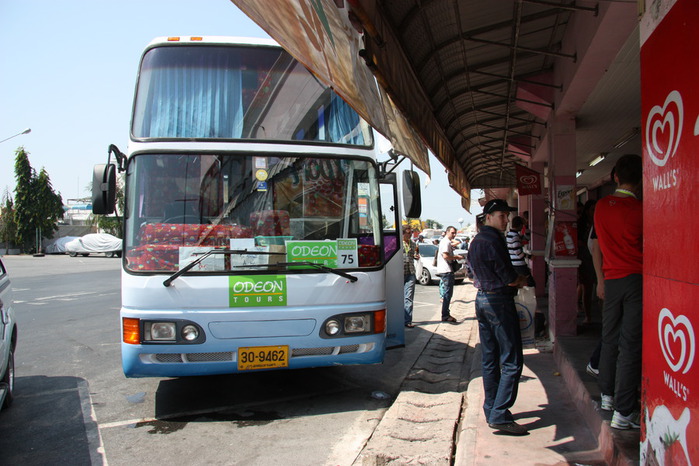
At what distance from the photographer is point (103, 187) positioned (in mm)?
5121

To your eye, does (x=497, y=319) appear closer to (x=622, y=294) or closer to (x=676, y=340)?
(x=622, y=294)

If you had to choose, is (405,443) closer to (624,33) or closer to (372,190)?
(372,190)

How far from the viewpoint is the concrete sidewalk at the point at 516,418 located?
12.3 ft

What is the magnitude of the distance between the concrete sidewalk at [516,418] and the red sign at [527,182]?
337 cm

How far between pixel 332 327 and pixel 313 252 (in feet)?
2.32

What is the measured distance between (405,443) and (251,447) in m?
1.22

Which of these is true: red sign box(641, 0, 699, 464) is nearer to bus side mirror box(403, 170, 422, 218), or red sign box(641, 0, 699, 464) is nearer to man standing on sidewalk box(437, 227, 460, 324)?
bus side mirror box(403, 170, 422, 218)

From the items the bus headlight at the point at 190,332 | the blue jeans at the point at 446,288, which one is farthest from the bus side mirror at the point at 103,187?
the blue jeans at the point at 446,288

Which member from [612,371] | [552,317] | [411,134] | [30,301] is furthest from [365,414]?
[30,301]

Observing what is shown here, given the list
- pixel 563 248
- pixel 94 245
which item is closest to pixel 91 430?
pixel 563 248

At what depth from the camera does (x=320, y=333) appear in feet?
16.2

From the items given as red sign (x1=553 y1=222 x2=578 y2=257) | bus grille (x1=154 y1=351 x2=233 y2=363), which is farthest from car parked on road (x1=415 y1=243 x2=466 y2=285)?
bus grille (x1=154 y1=351 x2=233 y2=363)

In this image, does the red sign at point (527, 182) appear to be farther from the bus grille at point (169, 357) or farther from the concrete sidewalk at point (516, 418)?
the bus grille at point (169, 357)

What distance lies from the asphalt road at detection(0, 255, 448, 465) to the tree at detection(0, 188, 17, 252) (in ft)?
169
